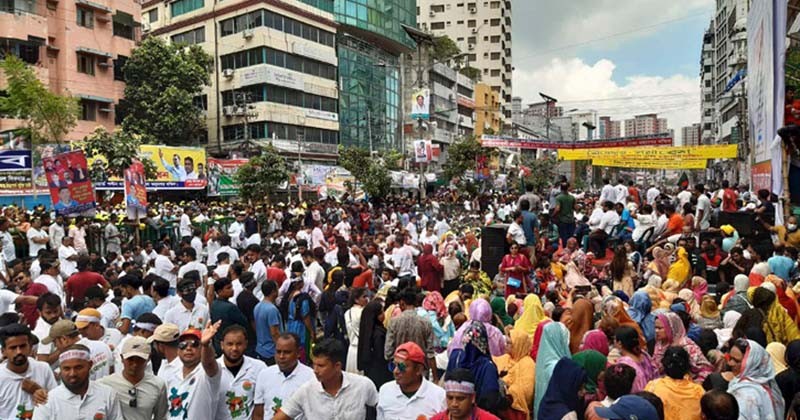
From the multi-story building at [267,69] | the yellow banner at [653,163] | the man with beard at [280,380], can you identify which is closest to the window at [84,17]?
the multi-story building at [267,69]

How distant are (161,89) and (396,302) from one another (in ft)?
107

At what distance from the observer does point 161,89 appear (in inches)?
1382

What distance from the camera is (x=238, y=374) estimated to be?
4.34 meters

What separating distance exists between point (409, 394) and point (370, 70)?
4750cm

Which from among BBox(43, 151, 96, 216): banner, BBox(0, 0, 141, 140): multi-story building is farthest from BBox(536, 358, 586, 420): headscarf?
BBox(0, 0, 141, 140): multi-story building

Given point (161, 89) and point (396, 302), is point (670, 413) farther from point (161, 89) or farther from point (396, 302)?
point (161, 89)

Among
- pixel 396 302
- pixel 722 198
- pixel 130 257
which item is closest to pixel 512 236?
pixel 396 302

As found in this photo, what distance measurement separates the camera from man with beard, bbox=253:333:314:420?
14.0 feet

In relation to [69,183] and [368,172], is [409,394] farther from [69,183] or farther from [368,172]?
[368,172]

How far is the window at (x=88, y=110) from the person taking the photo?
109 ft

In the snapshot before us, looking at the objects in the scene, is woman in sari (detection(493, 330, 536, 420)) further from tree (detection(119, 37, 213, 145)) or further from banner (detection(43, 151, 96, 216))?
tree (detection(119, 37, 213, 145))

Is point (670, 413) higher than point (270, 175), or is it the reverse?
point (270, 175)

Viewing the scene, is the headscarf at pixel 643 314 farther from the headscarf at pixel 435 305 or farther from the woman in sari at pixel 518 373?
the headscarf at pixel 435 305

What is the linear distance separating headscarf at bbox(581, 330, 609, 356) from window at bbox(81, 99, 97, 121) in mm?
34507
